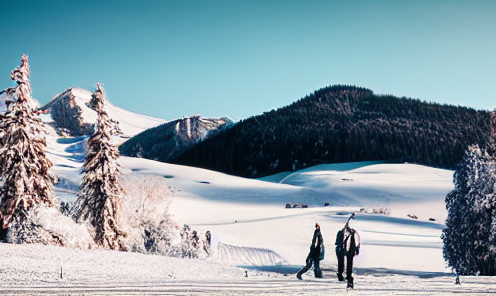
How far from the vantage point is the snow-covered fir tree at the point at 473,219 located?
2412cm

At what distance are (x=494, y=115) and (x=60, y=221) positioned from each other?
21.1 m

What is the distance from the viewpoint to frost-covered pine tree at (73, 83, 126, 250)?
89.5 ft

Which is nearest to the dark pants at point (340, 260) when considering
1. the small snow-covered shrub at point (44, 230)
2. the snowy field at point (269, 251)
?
the snowy field at point (269, 251)

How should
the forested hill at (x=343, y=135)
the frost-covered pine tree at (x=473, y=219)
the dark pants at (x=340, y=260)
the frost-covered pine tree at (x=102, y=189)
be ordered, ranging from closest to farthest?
the dark pants at (x=340, y=260)
the frost-covered pine tree at (x=473, y=219)
the frost-covered pine tree at (x=102, y=189)
the forested hill at (x=343, y=135)

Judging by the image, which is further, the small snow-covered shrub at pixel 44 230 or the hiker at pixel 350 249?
the small snow-covered shrub at pixel 44 230

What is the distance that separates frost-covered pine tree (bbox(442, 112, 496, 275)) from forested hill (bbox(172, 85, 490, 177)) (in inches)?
3813

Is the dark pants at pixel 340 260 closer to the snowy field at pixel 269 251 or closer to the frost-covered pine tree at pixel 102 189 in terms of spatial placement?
the snowy field at pixel 269 251

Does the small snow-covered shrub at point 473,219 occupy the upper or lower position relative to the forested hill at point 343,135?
lower

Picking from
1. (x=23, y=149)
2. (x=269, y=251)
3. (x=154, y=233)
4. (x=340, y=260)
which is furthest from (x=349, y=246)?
(x=269, y=251)

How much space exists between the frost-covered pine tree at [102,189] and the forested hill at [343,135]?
104 meters

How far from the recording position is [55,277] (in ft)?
50.0

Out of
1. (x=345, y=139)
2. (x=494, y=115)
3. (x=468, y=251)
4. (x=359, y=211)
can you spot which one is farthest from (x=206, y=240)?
(x=345, y=139)

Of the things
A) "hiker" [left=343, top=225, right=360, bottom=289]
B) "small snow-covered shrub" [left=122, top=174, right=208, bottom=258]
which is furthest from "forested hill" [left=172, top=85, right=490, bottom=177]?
"hiker" [left=343, top=225, right=360, bottom=289]

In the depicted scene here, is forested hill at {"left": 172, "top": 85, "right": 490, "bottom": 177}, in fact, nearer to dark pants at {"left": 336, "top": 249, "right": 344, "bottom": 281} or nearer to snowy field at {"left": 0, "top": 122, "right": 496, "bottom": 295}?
snowy field at {"left": 0, "top": 122, "right": 496, "bottom": 295}
